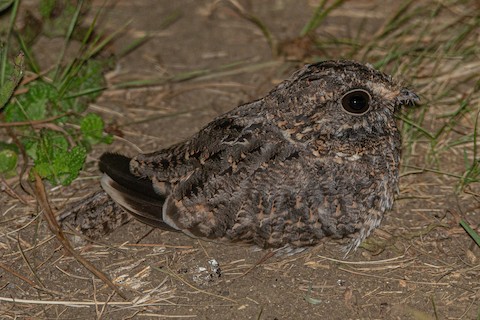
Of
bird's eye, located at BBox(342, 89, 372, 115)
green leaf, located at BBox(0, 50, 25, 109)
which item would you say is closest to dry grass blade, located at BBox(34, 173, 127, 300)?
green leaf, located at BBox(0, 50, 25, 109)

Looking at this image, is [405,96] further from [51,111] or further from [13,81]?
[51,111]

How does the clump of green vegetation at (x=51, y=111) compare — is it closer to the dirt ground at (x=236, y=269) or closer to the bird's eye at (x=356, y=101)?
the dirt ground at (x=236, y=269)

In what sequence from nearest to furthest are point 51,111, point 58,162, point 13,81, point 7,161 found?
point 13,81 → point 58,162 → point 7,161 → point 51,111

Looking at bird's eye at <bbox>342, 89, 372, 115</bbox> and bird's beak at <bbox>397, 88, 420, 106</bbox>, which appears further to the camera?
bird's beak at <bbox>397, 88, 420, 106</bbox>

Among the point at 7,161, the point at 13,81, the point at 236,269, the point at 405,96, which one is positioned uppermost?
the point at 405,96

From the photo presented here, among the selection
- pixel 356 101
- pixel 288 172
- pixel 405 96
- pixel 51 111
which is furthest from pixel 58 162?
pixel 405 96

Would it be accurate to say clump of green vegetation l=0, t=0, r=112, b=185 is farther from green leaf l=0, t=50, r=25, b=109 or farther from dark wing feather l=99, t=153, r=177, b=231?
dark wing feather l=99, t=153, r=177, b=231

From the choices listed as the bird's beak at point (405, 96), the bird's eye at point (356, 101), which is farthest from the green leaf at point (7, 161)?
the bird's beak at point (405, 96)
